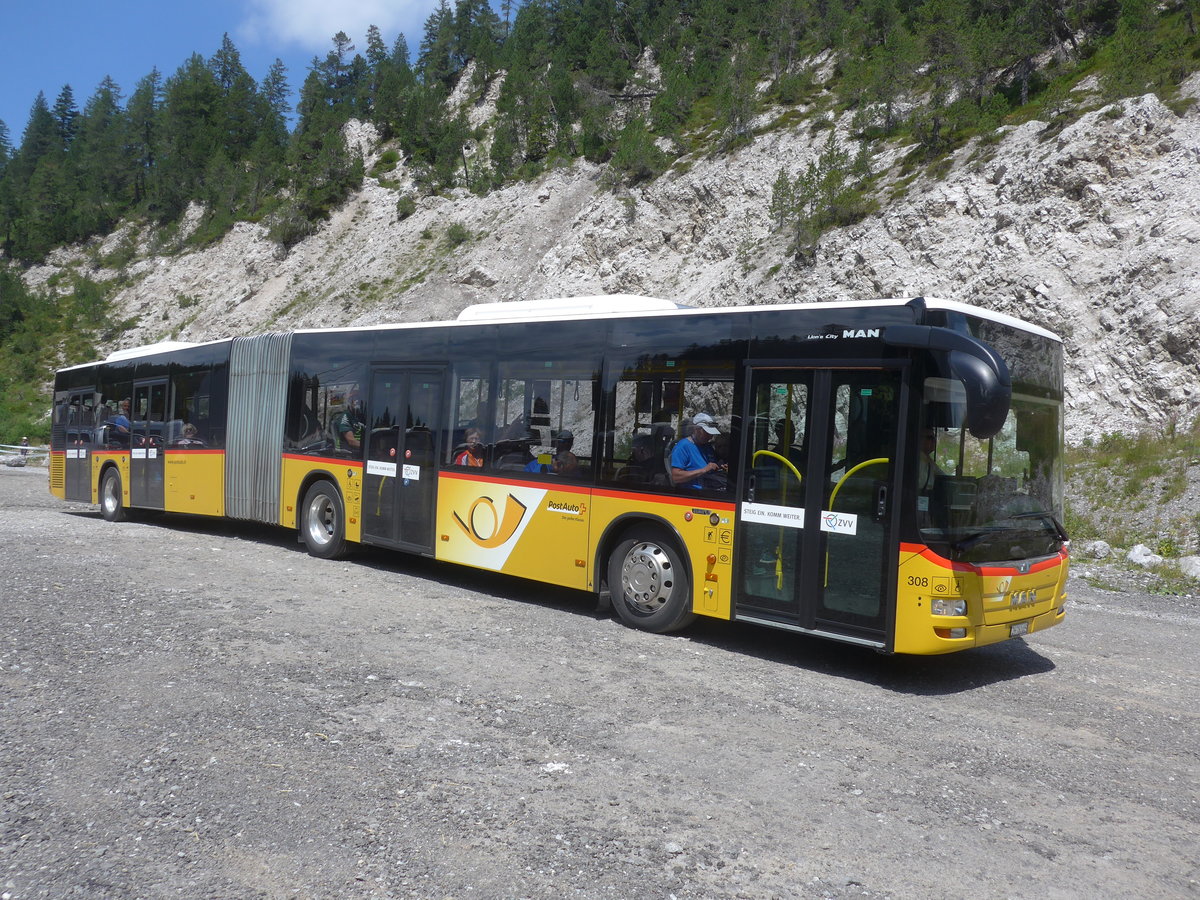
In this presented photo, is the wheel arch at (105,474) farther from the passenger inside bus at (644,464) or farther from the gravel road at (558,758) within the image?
the passenger inside bus at (644,464)

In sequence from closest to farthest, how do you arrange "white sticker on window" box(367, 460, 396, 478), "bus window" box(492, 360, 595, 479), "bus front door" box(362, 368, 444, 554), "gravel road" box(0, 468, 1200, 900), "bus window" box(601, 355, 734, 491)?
"gravel road" box(0, 468, 1200, 900) < "bus window" box(601, 355, 734, 491) < "bus window" box(492, 360, 595, 479) < "bus front door" box(362, 368, 444, 554) < "white sticker on window" box(367, 460, 396, 478)

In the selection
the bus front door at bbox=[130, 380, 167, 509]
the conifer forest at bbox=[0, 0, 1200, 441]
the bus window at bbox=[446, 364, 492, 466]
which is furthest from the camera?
the conifer forest at bbox=[0, 0, 1200, 441]

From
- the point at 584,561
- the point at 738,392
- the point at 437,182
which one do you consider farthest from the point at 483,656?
the point at 437,182

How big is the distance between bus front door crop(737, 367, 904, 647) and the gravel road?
1.99 ft

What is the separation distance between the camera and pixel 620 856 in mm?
4172

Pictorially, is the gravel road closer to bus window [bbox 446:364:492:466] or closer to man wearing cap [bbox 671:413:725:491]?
man wearing cap [bbox 671:413:725:491]

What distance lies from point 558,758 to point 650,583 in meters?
3.73

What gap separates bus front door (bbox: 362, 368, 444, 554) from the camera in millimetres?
11430

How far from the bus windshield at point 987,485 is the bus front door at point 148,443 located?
13.8 meters

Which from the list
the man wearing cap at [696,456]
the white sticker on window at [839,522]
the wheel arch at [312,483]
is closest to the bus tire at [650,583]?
the man wearing cap at [696,456]

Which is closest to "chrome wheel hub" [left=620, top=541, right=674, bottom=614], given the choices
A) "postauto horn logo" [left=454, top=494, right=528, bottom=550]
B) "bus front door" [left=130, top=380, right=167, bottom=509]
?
"postauto horn logo" [left=454, top=494, right=528, bottom=550]

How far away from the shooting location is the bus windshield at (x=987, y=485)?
23.1 feet

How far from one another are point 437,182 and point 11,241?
55.0 metres

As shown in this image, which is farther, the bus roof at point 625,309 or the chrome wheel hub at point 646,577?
the chrome wheel hub at point 646,577
